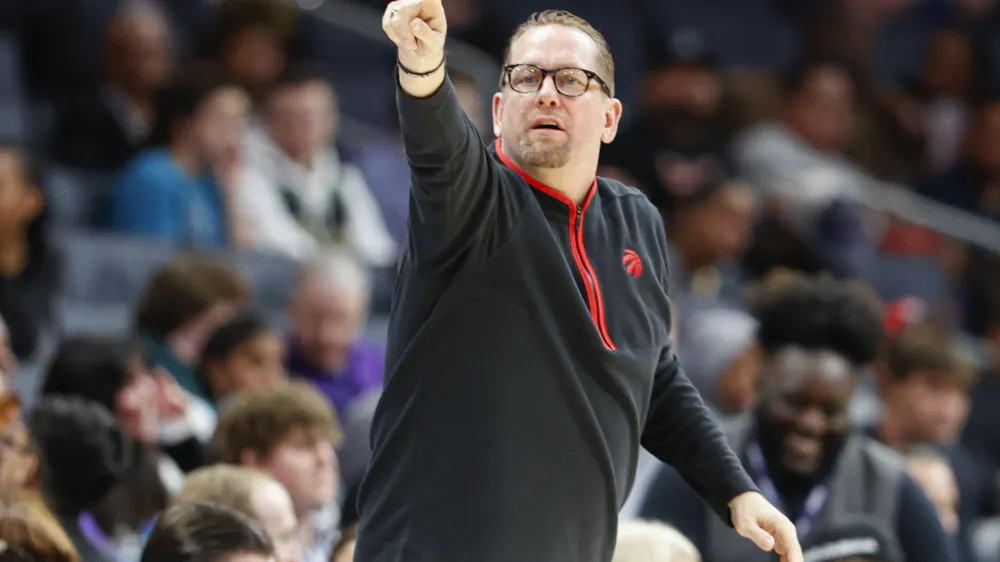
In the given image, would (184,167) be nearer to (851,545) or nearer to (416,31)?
(851,545)

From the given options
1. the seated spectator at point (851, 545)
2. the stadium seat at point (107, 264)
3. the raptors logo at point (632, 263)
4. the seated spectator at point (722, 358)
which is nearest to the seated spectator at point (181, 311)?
the stadium seat at point (107, 264)

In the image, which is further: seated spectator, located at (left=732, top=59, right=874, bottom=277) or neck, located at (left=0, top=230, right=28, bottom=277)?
seated spectator, located at (left=732, top=59, right=874, bottom=277)

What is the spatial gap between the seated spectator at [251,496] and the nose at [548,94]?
133cm

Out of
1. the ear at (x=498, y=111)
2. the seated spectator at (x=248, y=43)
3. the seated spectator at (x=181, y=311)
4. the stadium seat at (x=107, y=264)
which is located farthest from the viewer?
the seated spectator at (x=248, y=43)

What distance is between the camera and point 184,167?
6371 millimetres

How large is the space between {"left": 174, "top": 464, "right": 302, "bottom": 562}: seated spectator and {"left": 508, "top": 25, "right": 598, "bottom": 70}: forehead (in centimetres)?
134

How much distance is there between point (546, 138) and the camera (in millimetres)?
2684

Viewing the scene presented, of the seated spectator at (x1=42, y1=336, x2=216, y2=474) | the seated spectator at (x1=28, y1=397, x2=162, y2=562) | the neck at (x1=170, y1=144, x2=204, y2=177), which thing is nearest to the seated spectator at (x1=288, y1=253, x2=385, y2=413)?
the neck at (x1=170, y1=144, x2=204, y2=177)

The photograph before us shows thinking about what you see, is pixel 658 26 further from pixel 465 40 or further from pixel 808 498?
pixel 808 498

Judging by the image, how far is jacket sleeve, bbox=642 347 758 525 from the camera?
2859 mm

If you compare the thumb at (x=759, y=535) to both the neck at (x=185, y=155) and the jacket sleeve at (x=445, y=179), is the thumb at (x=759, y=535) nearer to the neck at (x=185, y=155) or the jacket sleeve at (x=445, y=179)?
the jacket sleeve at (x=445, y=179)

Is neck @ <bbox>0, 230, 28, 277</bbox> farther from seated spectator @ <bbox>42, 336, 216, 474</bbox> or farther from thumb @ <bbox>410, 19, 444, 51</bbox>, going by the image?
thumb @ <bbox>410, 19, 444, 51</bbox>

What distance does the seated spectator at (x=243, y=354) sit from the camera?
505cm

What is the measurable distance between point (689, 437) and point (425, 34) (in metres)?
0.94
